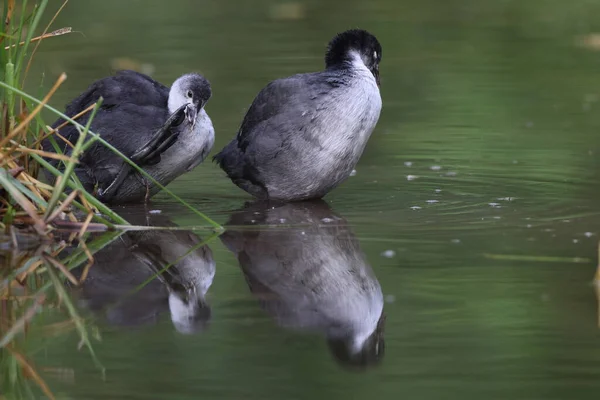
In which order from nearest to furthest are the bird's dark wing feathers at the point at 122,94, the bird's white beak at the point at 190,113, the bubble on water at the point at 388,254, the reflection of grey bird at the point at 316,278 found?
the reflection of grey bird at the point at 316,278 → the bubble on water at the point at 388,254 → the bird's white beak at the point at 190,113 → the bird's dark wing feathers at the point at 122,94

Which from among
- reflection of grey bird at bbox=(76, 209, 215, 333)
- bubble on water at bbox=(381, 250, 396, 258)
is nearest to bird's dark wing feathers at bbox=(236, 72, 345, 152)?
reflection of grey bird at bbox=(76, 209, 215, 333)

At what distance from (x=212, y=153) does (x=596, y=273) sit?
384cm

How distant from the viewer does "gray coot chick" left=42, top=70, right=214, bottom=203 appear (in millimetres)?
6648

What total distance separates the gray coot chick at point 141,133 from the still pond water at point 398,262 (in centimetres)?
24

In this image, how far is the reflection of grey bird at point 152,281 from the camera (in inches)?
175

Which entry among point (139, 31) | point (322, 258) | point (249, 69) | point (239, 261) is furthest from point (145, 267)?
point (139, 31)

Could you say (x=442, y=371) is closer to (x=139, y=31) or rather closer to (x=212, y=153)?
(x=212, y=153)

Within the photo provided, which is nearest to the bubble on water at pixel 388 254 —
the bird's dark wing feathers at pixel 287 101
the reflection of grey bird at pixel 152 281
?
the reflection of grey bird at pixel 152 281

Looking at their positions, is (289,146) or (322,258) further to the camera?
(289,146)

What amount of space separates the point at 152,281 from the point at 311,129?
2.05m

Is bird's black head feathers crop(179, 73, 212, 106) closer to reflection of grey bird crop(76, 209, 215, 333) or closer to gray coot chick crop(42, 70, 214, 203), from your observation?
gray coot chick crop(42, 70, 214, 203)

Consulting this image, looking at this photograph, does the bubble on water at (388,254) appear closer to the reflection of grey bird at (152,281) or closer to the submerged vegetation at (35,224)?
the reflection of grey bird at (152,281)

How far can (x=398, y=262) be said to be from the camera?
5.15 metres

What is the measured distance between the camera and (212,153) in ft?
26.7
